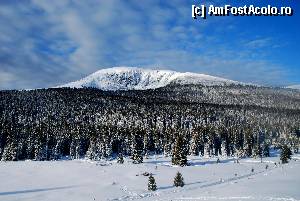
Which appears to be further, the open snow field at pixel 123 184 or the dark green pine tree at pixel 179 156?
the dark green pine tree at pixel 179 156

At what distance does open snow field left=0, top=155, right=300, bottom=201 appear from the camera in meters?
43.4

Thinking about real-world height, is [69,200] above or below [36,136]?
below

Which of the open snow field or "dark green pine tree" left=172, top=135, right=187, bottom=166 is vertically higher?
"dark green pine tree" left=172, top=135, right=187, bottom=166

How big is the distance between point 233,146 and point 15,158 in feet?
289

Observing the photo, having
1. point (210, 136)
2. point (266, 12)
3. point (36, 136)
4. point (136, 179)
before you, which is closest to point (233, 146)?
point (210, 136)

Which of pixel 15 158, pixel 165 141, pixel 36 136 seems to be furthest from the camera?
pixel 165 141

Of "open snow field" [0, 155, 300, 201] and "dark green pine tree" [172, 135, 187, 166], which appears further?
"dark green pine tree" [172, 135, 187, 166]

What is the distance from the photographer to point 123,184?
69625 millimetres

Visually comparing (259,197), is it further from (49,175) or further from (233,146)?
(233,146)

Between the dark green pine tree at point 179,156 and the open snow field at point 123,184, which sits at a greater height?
the dark green pine tree at point 179,156

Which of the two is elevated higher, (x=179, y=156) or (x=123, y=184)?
(x=179, y=156)

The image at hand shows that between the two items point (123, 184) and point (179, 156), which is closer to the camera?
point (123, 184)

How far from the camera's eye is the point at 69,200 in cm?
5328

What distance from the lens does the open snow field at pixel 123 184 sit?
43.4 m
